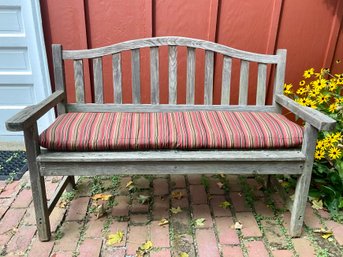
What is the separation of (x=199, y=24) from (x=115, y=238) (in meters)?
1.96

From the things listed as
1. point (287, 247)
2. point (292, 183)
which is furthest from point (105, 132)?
point (292, 183)

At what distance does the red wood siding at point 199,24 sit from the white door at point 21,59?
11 cm

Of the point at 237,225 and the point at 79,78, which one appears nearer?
the point at 237,225

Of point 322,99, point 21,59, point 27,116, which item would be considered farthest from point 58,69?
point 322,99

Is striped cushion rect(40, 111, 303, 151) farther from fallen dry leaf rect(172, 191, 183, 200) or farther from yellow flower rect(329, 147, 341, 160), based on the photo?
fallen dry leaf rect(172, 191, 183, 200)

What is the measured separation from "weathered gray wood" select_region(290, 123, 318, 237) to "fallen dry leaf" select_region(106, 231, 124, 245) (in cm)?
110

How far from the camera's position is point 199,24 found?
9.18 ft

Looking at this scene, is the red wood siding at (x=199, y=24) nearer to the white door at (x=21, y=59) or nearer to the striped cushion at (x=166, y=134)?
the white door at (x=21, y=59)

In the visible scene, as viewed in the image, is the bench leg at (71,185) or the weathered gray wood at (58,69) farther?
the bench leg at (71,185)

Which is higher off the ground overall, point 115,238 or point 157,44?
point 157,44

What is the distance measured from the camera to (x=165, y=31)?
2.82 meters

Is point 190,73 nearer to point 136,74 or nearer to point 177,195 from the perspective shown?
point 136,74

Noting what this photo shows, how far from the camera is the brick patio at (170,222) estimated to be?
188 cm

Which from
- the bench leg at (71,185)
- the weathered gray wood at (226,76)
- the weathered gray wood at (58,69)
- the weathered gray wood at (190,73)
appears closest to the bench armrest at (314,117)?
the weathered gray wood at (226,76)
